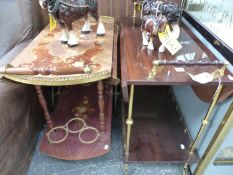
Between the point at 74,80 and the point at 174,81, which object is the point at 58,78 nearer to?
the point at 74,80

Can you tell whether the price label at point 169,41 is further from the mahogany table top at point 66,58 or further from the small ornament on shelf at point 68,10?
the small ornament on shelf at point 68,10

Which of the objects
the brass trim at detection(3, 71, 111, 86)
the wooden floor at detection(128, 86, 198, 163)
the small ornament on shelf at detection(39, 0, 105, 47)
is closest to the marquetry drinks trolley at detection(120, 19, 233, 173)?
the wooden floor at detection(128, 86, 198, 163)

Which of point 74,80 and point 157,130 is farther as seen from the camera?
point 157,130

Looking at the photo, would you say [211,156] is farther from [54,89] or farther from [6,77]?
[54,89]

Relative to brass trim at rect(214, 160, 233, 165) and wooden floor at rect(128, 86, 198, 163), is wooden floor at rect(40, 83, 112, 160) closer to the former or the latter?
wooden floor at rect(128, 86, 198, 163)

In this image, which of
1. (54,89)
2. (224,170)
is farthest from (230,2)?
(54,89)

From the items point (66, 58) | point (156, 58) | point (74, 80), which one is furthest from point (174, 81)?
point (66, 58)

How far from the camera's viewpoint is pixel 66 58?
0.91 m

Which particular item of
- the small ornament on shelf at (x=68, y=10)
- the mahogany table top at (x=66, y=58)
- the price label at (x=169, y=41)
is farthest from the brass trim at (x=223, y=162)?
the small ornament on shelf at (x=68, y=10)

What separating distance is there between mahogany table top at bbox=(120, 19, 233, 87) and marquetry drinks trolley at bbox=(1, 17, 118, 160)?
8 cm

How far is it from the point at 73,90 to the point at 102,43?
0.63m

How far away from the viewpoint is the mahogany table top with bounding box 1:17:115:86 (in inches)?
31.9

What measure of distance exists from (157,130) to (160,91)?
416 mm

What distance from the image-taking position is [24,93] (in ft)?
3.44
